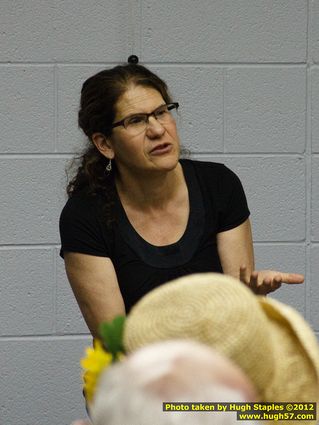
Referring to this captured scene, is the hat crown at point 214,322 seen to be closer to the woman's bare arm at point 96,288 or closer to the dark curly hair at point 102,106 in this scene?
the woman's bare arm at point 96,288

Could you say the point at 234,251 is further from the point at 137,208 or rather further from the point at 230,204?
the point at 137,208

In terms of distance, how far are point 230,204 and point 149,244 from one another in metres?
0.27

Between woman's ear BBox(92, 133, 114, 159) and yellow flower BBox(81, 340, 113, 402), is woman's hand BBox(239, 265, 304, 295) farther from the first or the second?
woman's ear BBox(92, 133, 114, 159)

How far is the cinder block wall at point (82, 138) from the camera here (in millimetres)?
3842

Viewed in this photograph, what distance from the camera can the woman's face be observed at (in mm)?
2758

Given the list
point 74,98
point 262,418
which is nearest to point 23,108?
point 74,98

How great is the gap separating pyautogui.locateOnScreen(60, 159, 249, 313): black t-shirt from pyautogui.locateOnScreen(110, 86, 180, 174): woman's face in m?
0.14

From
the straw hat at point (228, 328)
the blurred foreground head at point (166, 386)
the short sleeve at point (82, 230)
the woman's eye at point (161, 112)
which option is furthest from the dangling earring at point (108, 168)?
the blurred foreground head at point (166, 386)

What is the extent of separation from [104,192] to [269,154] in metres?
1.19

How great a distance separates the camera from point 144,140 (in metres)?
2.80

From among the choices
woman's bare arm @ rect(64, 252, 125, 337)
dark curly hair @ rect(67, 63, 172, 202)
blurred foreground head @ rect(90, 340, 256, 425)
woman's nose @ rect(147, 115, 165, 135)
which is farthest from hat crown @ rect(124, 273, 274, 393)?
dark curly hair @ rect(67, 63, 172, 202)

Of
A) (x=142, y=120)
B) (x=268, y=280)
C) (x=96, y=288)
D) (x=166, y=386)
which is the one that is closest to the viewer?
(x=166, y=386)

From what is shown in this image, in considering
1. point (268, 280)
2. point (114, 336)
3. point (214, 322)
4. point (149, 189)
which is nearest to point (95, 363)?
point (114, 336)

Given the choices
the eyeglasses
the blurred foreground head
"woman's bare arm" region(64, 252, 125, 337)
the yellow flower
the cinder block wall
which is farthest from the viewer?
the cinder block wall
